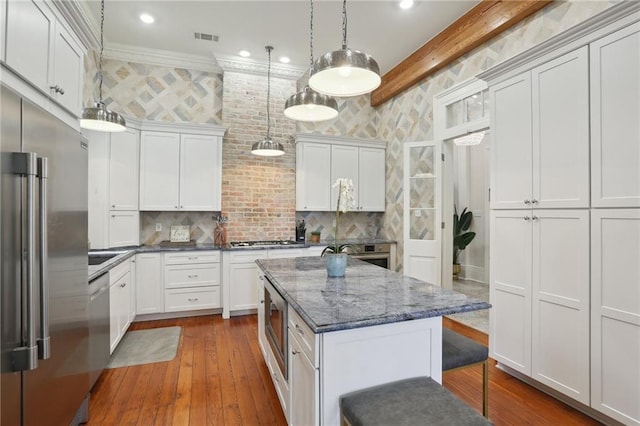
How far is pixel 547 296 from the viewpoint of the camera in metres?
2.30

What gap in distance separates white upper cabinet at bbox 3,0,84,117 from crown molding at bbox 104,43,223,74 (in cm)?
209

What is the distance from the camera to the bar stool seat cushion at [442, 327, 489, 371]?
1755mm

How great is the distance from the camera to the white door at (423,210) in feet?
13.3

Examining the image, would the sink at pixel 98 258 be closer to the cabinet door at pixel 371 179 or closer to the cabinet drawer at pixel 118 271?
the cabinet drawer at pixel 118 271

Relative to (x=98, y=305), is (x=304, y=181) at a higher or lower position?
higher

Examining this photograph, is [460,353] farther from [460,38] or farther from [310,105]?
[460,38]

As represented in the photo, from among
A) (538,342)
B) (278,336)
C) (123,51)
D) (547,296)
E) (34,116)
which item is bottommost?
(538,342)

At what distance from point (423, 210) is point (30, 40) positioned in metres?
4.03

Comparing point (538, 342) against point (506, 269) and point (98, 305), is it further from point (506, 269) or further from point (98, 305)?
point (98, 305)

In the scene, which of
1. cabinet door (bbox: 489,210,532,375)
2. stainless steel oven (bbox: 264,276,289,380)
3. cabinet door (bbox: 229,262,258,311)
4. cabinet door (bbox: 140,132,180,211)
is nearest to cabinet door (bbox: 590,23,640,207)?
cabinet door (bbox: 489,210,532,375)

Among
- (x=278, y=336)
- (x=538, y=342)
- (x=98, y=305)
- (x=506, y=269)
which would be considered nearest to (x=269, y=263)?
(x=278, y=336)

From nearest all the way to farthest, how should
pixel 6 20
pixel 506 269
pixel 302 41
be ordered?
pixel 6 20 → pixel 506 269 → pixel 302 41

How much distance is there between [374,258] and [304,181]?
1.60 meters

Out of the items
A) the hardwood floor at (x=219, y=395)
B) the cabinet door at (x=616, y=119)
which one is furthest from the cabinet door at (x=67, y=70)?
the cabinet door at (x=616, y=119)
